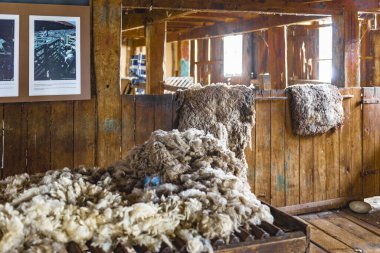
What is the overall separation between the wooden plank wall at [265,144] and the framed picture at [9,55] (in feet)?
0.48

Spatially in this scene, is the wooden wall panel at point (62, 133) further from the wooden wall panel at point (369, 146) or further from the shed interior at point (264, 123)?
the wooden wall panel at point (369, 146)

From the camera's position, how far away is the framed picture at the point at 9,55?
334cm

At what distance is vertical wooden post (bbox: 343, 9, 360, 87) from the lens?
491 cm

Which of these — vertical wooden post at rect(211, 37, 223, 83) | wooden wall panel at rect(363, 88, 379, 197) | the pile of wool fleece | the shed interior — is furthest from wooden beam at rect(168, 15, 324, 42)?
vertical wooden post at rect(211, 37, 223, 83)

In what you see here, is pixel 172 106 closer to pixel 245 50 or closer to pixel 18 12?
pixel 18 12

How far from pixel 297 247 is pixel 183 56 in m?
13.6

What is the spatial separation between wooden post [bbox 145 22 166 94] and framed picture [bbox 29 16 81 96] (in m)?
2.07

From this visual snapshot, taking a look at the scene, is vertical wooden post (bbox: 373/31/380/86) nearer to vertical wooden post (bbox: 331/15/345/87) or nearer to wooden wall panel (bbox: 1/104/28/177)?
vertical wooden post (bbox: 331/15/345/87)

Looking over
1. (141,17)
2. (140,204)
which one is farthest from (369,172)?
(140,204)

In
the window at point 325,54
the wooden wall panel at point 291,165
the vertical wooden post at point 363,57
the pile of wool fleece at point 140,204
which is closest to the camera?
the pile of wool fleece at point 140,204

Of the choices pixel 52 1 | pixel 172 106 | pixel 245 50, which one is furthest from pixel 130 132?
pixel 245 50

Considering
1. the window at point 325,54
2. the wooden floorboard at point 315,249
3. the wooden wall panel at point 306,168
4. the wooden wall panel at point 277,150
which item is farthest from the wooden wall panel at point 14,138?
the window at point 325,54

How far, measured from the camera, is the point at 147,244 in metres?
1.73

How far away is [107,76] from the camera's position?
3703mm
